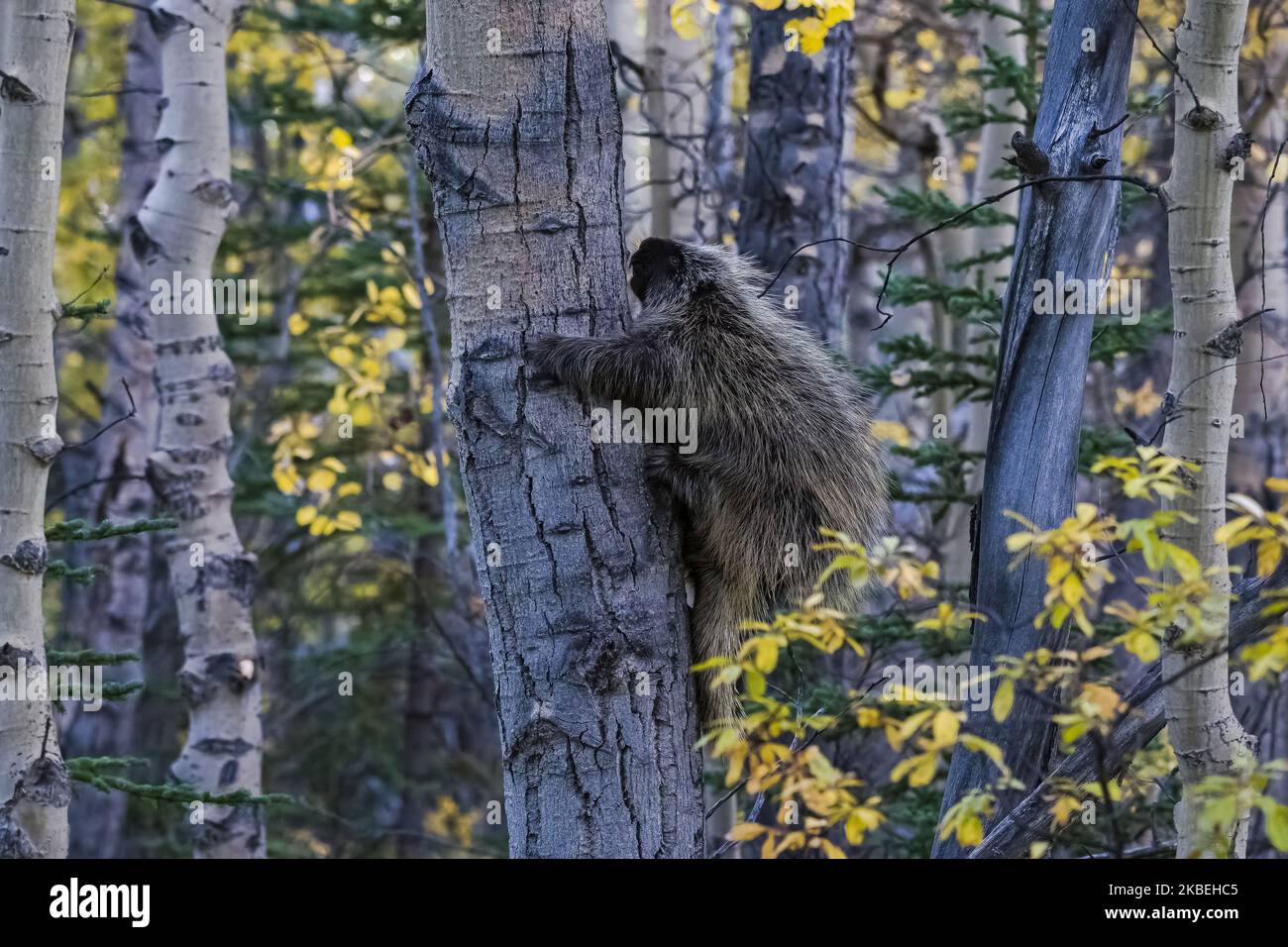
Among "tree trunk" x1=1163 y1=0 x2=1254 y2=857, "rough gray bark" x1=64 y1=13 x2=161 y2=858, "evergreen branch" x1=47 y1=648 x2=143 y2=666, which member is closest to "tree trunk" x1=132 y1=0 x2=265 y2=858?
"evergreen branch" x1=47 y1=648 x2=143 y2=666

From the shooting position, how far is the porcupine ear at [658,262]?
4.65 meters

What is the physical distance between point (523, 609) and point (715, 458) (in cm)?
121

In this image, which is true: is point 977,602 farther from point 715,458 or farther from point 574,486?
point 574,486

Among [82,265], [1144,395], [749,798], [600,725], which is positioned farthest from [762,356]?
[82,265]

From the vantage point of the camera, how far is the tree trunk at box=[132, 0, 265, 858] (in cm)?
574

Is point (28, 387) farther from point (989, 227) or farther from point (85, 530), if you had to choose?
point (989, 227)

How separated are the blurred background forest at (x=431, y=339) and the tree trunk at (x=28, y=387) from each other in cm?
20

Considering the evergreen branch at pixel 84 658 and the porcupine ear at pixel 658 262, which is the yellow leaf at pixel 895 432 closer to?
the porcupine ear at pixel 658 262

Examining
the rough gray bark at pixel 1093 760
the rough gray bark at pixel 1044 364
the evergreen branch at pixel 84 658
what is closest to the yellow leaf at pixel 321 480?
the evergreen branch at pixel 84 658

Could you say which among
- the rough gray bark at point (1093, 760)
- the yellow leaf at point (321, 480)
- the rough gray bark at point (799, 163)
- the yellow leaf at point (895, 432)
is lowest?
the rough gray bark at point (1093, 760)

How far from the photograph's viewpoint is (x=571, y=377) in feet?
9.62

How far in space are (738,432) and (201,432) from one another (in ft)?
9.76

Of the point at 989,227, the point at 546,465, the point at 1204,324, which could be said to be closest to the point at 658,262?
the point at 546,465

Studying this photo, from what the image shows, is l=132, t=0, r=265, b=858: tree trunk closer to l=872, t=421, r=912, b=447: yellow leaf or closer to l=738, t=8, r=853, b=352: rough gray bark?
l=738, t=8, r=853, b=352: rough gray bark
